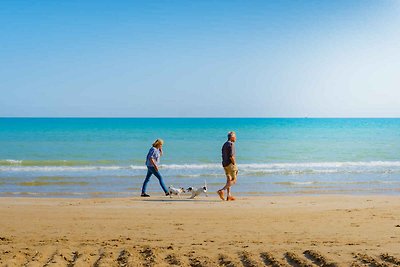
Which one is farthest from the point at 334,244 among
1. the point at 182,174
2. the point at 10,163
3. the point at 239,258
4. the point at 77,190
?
the point at 10,163

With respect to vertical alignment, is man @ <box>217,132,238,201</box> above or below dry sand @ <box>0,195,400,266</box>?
above

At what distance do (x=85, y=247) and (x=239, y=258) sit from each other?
2.22 m

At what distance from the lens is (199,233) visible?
8.11m

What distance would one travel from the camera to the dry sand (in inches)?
250

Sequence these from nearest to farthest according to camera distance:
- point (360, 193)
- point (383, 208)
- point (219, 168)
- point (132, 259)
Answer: point (132, 259) < point (383, 208) < point (360, 193) < point (219, 168)

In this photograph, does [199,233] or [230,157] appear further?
[230,157]

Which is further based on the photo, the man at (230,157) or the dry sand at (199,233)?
the man at (230,157)

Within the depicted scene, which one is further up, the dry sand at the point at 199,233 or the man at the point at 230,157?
the man at the point at 230,157

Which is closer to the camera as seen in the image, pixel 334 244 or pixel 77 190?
pixel 334 244

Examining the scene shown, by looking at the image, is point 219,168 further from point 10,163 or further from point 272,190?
point 10,163

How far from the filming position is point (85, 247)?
6.97 m

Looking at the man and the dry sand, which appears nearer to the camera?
the dry sand

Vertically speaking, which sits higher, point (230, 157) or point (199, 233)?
point (230, 157)

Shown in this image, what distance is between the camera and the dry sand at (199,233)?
20.8 feet
